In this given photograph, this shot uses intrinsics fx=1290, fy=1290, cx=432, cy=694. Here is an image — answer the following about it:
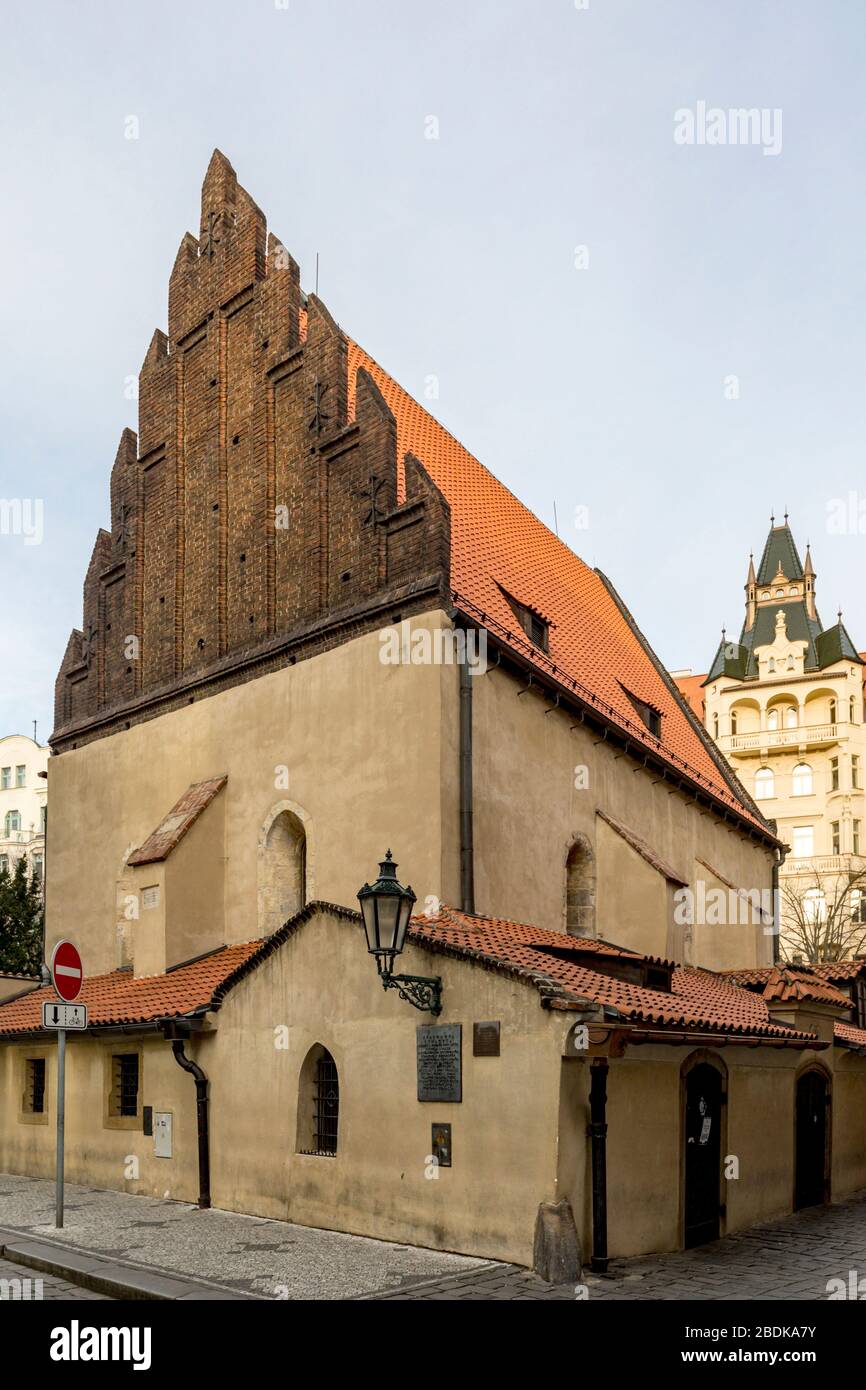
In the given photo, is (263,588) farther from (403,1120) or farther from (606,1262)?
(606,1262)

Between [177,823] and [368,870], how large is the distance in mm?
3558

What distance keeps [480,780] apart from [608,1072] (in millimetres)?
5661

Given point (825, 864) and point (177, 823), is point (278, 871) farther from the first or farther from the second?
point (825, 864)

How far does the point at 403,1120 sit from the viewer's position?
12.5m

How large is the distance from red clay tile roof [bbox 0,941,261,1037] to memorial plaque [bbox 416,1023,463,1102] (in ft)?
11.9

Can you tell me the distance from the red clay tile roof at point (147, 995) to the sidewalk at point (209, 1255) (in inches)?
90.8

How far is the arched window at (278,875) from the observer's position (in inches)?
734

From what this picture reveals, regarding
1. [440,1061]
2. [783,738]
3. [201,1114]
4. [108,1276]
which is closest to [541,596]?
[201,1114]

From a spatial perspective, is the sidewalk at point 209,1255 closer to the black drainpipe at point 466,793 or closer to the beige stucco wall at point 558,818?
the black drainpipe at point 466,793

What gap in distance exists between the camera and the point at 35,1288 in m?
10.3

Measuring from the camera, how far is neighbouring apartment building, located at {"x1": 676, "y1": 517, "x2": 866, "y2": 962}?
56281 mm

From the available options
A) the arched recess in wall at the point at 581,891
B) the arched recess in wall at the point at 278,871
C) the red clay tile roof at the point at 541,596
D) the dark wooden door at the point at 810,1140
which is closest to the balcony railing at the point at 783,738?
the red clay tile roof at the point at 541,596

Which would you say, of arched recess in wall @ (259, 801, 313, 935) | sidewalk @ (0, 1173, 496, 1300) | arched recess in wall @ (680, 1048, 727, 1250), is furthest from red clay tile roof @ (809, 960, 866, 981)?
sidewalk @ (0, 1173, 496, 1300)

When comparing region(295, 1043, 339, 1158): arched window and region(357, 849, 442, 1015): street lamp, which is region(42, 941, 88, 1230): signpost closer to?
region(295, 1043, 339, 1158): arched window
